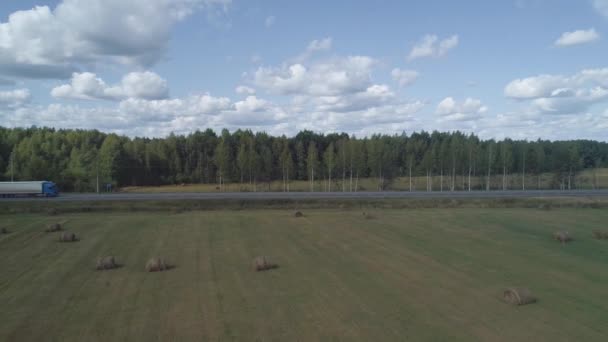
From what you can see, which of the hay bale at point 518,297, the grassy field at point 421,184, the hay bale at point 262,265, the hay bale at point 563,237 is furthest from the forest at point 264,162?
the hay bale at point 518,297

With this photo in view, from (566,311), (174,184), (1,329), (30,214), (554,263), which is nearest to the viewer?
(1,329)

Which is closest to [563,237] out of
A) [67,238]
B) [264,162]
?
[67,238]

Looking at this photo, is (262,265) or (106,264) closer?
(262,265)

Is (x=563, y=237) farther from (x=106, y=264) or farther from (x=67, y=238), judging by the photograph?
Answer: (x=67, y=238)

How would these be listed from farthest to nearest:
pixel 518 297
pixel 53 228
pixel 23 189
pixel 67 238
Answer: pixel 23 189 < pixel 53 228 < pixel 67 238 < pixel 518 297

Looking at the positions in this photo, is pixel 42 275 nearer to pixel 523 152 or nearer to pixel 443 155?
pixel 443 155

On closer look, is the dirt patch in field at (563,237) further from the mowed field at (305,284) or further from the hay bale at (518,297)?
the hay bale at (518,297)

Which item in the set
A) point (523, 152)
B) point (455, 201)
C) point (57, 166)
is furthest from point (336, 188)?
point (57, 166)
